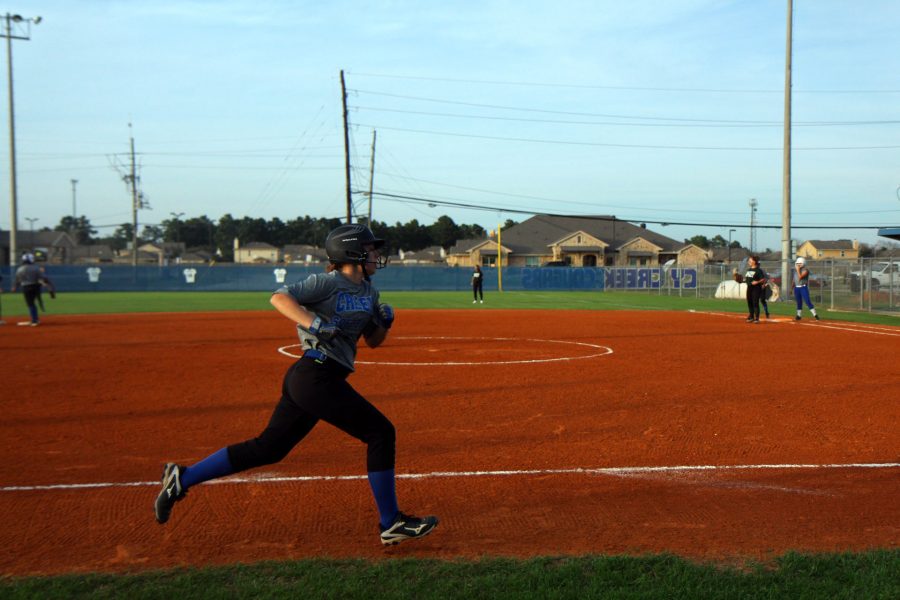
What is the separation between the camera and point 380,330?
5.34 m

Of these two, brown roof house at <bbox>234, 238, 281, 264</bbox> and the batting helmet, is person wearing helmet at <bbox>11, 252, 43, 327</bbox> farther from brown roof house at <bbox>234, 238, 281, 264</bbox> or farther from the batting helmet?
brown roof house at <bbox>234, 238, 281, 264</bbox>

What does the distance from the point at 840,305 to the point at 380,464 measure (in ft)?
111

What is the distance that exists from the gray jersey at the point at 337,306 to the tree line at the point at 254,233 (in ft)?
379

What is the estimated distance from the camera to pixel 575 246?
87.2 metres

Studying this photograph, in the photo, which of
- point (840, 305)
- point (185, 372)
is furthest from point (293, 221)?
point (185, 372)

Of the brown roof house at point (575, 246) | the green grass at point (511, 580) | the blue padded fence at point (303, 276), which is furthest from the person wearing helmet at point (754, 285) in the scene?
the brown roof house at point (575, 246)

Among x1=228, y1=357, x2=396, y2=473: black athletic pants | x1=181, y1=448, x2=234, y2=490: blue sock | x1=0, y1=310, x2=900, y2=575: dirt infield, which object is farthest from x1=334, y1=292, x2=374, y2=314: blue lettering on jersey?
x1=0, y1=310, x2=900, y2=575: dirt infield

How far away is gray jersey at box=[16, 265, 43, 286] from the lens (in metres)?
22.2

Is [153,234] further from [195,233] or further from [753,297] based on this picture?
[753,297]

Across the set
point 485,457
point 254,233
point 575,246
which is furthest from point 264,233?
point 485,457

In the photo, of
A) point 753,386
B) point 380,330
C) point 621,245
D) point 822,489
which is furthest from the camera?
point 621,245

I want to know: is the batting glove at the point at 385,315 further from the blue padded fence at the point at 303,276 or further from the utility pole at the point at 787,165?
the blue padded fence at the point at 303,276

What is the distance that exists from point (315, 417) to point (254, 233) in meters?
149

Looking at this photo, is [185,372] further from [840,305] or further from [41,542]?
[840,305]
